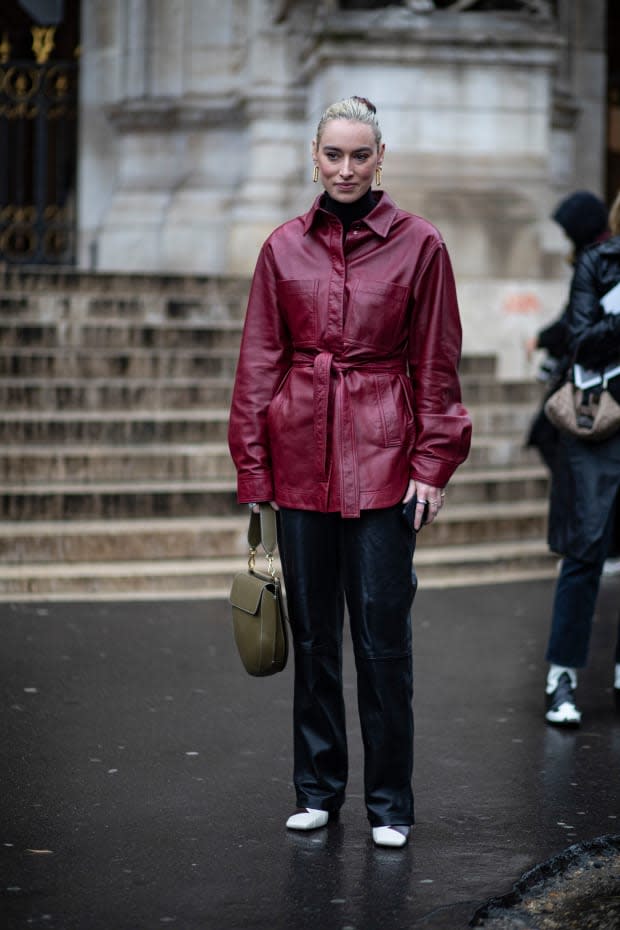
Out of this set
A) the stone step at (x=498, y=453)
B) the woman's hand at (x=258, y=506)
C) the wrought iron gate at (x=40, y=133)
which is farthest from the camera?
the wrought iron gate at (x=40, y=133)

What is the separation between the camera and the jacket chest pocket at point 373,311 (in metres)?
4.13

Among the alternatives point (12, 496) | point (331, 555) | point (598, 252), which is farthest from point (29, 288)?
point (331, 555)

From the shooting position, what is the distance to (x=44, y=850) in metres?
4.21

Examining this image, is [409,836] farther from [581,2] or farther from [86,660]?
[581,2]

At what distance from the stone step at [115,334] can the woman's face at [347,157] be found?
6.94m

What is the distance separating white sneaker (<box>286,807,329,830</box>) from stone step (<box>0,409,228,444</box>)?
565cm

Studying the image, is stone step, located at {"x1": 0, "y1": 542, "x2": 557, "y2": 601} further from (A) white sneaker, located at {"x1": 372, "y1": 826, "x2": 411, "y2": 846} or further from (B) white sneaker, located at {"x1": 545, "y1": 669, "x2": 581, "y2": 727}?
(A) white sneaker, located at {"x1": 372, "y1": 826, "x2": 411, "y2": 846}

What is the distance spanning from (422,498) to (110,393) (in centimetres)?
635

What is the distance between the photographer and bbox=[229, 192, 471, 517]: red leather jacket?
414 centimetres

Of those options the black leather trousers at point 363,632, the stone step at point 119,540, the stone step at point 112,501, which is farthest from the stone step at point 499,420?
the black leather trousers at point 363,632

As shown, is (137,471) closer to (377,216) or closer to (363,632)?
(363,632)

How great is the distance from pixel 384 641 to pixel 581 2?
40.2 feet

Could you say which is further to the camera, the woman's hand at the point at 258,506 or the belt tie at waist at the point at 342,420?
the woman's hand at the point at 258,506

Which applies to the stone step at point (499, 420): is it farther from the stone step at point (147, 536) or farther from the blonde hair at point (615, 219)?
the blonde hair at point (615, 219)
